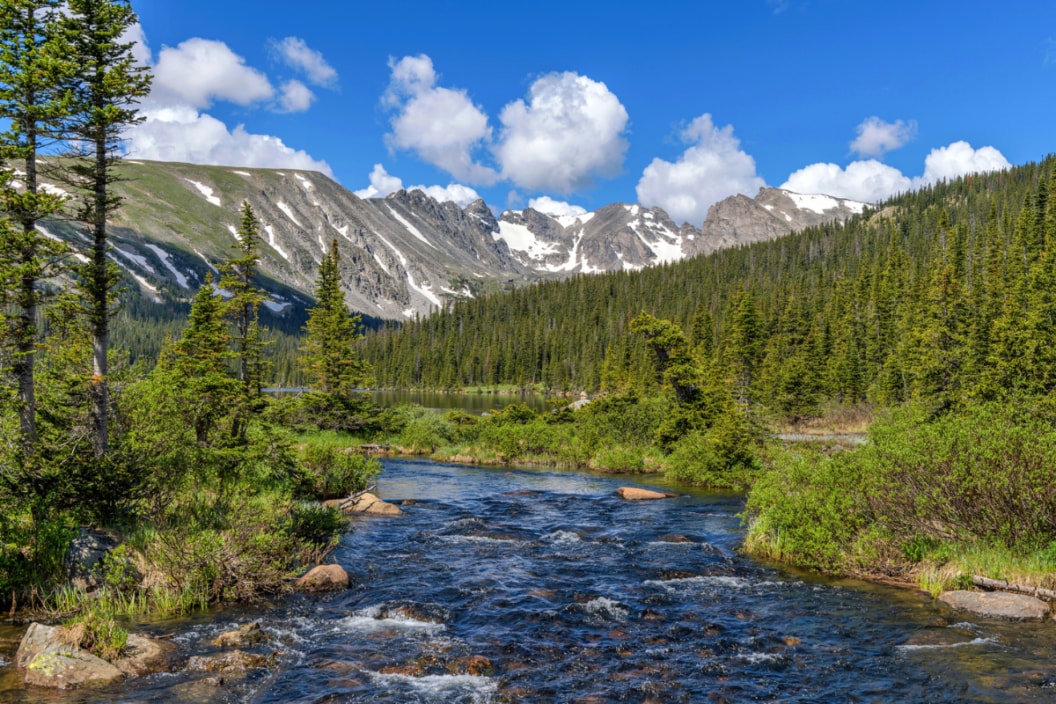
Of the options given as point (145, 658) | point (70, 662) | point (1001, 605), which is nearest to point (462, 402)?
point (1001, 605)

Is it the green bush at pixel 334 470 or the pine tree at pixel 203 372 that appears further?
the green bush at pixel 334 470

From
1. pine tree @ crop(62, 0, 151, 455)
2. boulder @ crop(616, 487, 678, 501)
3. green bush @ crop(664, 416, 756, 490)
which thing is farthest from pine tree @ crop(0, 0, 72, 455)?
green bush @ crop(664, 416, 756, 490)

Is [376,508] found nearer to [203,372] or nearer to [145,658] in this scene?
[203,372]

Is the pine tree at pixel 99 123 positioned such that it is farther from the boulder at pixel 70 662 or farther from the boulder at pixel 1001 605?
the boulder at pixel 1001 605

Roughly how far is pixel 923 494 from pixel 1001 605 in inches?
112

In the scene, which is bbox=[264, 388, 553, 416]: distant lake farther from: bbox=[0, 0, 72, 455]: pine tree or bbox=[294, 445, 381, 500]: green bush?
bbox=[0, 0, 72, 455]: pine tree

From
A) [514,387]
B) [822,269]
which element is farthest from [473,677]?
[822,269]

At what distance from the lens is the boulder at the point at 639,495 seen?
30500 millimetres

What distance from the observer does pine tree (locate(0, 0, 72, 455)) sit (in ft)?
48.2

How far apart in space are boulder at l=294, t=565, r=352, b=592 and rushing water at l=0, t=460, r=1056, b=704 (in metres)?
0.49

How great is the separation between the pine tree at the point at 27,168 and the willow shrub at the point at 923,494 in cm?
1981

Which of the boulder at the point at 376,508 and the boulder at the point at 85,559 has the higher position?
the boulder at the point at 85,559

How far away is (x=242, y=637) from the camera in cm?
1252

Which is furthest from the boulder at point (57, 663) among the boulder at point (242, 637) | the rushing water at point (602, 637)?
the boulder at point (242, 637)
